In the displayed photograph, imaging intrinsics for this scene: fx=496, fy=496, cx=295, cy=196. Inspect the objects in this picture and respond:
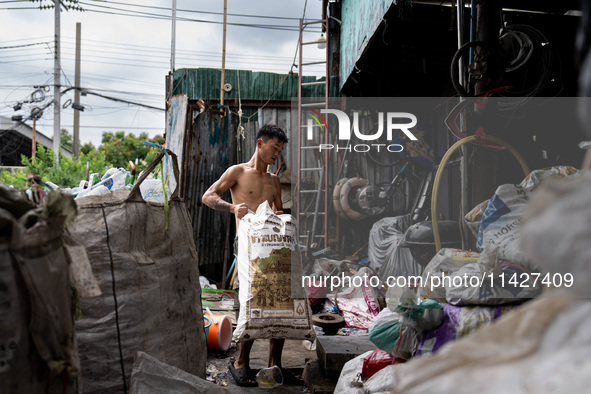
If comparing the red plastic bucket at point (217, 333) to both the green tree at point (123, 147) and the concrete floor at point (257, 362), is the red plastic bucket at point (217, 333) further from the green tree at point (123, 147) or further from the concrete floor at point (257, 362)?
the green tree at point (123, 147)

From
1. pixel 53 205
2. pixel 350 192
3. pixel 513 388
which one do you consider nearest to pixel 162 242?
pixel 53 205

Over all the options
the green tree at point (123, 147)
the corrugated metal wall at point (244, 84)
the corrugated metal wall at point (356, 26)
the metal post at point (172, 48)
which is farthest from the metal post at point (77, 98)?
the corrugated metal wall at point (356, 26)

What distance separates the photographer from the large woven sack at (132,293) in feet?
6.90

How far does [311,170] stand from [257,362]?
4369 millimetres

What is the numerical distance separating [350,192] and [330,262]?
170cm

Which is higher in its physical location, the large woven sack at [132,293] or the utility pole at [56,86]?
the utility pole at [56,86]

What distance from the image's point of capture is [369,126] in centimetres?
902

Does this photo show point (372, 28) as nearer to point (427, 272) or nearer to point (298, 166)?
point (298, 166)

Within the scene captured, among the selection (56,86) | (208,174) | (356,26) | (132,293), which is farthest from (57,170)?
(132,293)

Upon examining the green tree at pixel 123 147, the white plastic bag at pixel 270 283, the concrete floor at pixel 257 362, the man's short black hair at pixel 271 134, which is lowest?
the concrete floor at pixel 257 362

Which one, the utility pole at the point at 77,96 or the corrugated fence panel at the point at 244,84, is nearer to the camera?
the corrugated fence panel at the point at 244,84

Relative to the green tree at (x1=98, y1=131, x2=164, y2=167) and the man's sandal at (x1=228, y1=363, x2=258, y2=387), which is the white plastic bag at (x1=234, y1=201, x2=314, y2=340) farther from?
the green tree at (x1=98, y1=131, x2=164, y2=167)

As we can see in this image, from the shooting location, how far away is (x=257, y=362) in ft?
14.1

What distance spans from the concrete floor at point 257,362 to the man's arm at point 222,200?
123cm
